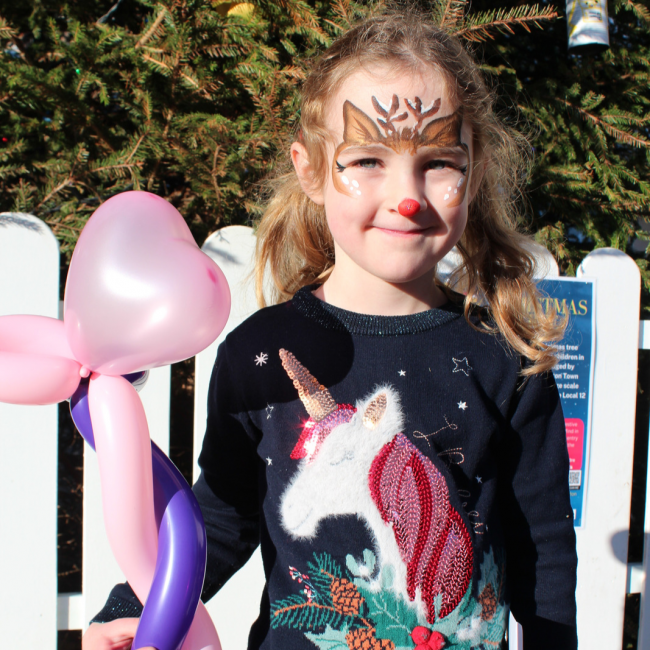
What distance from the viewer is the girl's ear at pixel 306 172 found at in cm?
133

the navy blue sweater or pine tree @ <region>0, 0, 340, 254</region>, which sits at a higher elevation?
pine tree @ <region>0, 0, 340, 254</region>

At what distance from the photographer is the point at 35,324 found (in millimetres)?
994

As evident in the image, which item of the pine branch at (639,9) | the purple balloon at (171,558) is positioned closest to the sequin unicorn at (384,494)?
the purple balloon at (171,558)

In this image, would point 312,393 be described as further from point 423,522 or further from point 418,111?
point 418,111

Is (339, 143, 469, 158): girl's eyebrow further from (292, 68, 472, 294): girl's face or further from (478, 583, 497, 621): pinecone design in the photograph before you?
(478, 583, 497, 621): pinecone design

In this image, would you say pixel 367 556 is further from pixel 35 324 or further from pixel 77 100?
pixel 77 100

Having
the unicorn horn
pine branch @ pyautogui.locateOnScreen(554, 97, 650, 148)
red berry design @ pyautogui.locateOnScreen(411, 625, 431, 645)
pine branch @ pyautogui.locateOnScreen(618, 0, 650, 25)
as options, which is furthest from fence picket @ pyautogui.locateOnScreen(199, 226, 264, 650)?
pine branch @ pyautogui.locateOnScreen(618, 0, 650, 25)

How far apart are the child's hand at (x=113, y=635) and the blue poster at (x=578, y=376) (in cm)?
164

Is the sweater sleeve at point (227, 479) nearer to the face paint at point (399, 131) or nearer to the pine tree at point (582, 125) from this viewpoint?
the face paint at point (399, 131)

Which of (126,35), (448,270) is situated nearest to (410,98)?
(448,270)

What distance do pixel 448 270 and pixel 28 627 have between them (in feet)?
5.89

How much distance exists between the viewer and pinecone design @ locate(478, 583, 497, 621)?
113 centimetres

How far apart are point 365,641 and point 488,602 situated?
0.83 feet

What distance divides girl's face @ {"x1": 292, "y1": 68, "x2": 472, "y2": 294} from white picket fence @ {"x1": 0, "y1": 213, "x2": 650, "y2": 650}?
2.53 ft
